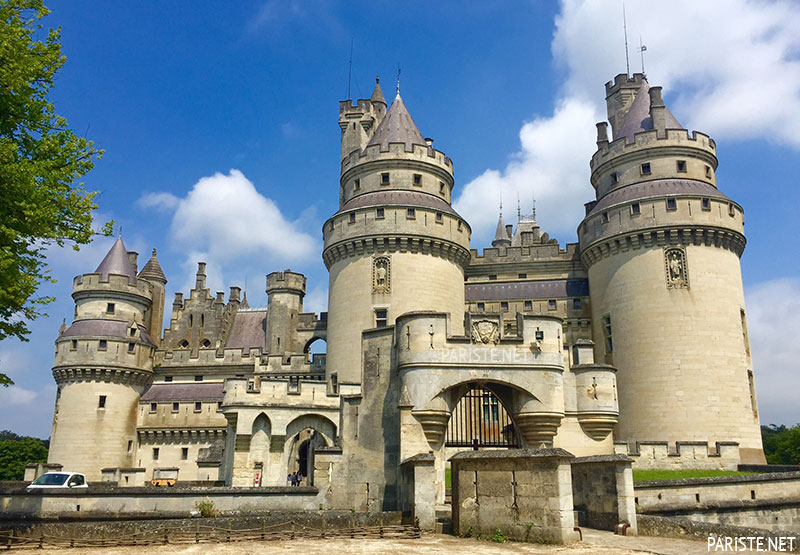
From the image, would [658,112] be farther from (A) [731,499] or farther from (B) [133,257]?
(B) [133,257]

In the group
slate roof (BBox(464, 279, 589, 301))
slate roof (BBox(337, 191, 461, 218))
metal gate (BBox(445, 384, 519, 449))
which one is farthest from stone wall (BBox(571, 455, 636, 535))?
slate roof (BBox(464, 279, 589, 301))

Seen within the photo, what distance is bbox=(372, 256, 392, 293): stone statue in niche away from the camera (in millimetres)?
36188

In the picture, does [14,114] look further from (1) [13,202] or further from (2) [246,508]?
(2) [246,508]

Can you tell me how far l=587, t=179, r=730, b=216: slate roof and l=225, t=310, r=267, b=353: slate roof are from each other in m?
27.3

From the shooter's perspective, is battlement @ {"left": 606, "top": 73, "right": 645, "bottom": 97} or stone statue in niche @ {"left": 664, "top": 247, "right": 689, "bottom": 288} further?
battlement @ {"left": 606, "top": 73, "right": 645, "bottom": 97}

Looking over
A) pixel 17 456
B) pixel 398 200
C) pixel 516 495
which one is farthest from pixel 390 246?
pixel 17 456

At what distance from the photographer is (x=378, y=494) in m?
20.8

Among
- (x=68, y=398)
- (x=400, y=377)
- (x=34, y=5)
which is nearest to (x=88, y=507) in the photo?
(x=400, y=377)

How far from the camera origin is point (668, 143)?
3778 centimetres

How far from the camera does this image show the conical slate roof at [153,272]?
54094mm

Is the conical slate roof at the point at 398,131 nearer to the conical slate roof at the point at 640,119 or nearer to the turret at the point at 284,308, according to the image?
the conical slate roof at the point at 640,119

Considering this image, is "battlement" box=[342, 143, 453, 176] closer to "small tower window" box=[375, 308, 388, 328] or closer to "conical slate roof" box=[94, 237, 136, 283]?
"small tower window" box=[375, 308, 388, 328]

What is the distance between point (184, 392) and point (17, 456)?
104 ft

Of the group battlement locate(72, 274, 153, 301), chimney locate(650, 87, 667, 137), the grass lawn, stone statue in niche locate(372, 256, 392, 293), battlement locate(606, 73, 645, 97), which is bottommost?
the grass lawn
